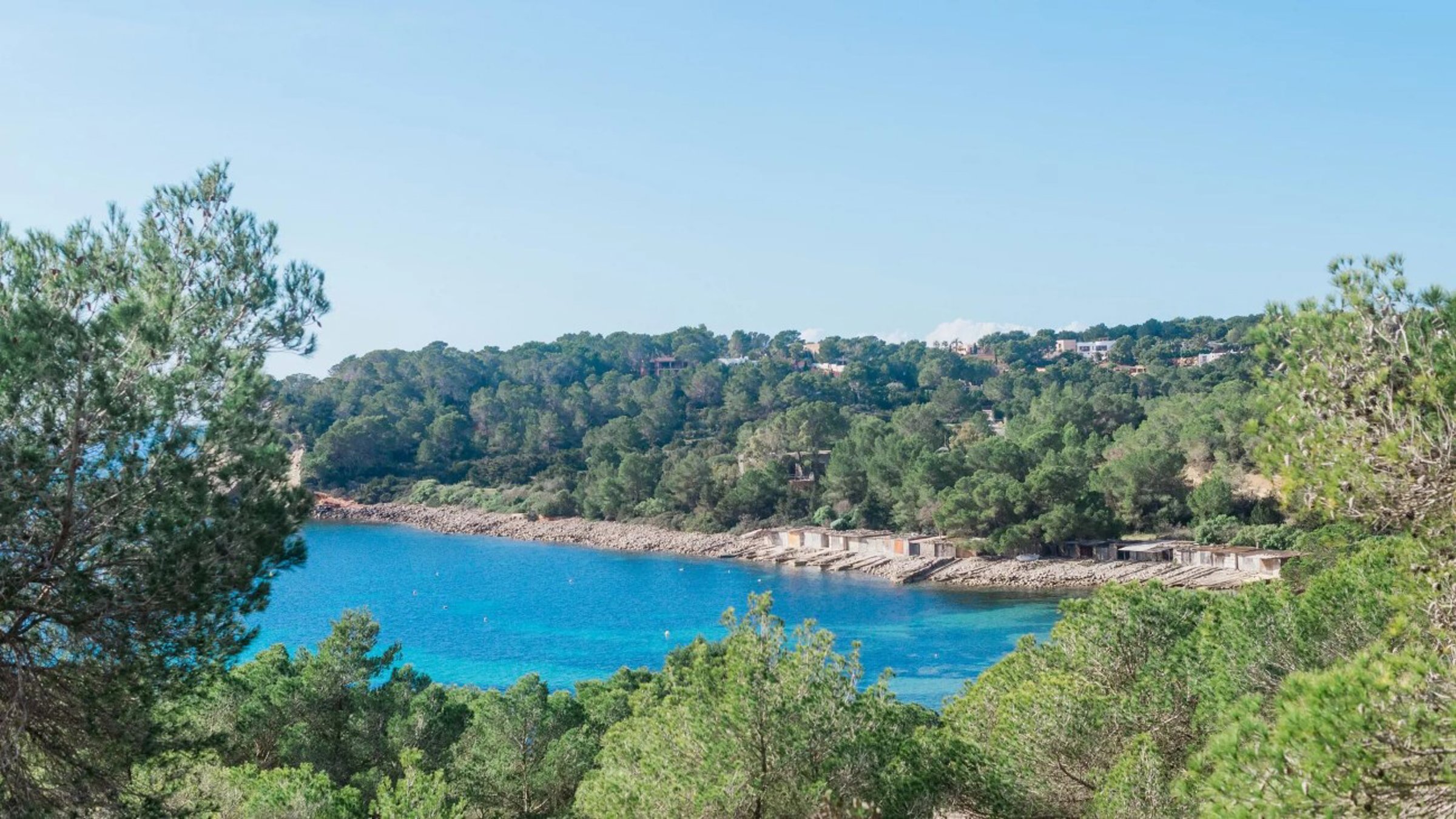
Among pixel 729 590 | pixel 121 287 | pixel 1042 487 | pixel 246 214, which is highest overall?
pixel 246 214

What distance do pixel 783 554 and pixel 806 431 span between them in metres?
10.7

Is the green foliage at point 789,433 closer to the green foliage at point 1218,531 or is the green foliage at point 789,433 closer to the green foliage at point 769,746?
the green foliage at point 1218,531

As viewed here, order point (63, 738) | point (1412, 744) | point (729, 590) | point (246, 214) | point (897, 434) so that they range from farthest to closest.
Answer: point (897, 434)
point (729, 590)
point (246, 214)
point (63, 738)
point (1412, 744)

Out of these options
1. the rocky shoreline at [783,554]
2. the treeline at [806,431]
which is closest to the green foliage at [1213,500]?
the treeline at [806,431]

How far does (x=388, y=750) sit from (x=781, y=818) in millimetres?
7449

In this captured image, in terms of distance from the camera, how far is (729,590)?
4000cm

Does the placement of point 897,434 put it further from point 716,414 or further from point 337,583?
point 337,583


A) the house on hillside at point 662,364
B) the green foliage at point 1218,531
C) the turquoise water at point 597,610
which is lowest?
the turquoise water at point 597,610

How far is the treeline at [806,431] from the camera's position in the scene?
141 ft

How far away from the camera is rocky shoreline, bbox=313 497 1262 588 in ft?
122

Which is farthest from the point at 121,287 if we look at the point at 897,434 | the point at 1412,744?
the point at 897,434

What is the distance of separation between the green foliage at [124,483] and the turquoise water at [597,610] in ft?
63.5

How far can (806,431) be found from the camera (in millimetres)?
55938

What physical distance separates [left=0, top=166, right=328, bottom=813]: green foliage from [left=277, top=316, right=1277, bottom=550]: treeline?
121 ft
